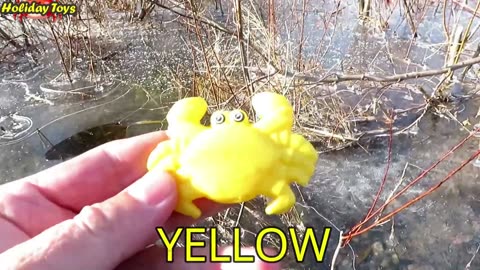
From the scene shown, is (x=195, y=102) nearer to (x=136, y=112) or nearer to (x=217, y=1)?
(x=136, y=112)

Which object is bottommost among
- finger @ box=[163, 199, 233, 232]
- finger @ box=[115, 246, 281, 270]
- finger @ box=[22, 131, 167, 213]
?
finger @ box=[115, 246, 281, 270]

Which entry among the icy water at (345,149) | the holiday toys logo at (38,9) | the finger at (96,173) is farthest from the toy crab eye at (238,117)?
the holiday toys logo at (38,9)

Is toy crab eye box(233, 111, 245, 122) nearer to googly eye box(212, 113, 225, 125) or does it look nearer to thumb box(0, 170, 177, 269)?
googly eye box(212, 113, 225, 125)

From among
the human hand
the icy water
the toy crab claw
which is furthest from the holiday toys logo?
the toy crab claw

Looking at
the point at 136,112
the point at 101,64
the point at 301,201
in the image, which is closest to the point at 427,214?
the point at 301,201

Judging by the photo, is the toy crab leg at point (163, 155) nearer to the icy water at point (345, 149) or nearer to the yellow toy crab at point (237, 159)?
the yellow toy crab at point (237, 159)
